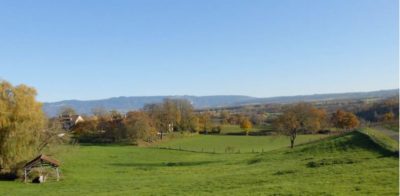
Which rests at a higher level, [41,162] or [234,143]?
[41,162]

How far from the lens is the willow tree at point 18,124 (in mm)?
52344

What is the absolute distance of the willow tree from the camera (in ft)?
172

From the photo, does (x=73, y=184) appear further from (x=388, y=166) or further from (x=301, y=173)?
(x=388, y=166)

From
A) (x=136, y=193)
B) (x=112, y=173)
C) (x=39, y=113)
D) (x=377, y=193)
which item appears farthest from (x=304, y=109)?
(x=377, y=193)

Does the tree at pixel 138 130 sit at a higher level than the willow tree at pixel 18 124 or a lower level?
lower

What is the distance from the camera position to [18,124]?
2137 inches

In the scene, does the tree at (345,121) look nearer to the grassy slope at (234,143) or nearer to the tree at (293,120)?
the grassy slope at (234,143)

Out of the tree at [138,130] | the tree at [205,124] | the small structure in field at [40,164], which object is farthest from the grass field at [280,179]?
the tree at [205,124]

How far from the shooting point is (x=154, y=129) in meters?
119

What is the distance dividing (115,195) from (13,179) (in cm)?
2409

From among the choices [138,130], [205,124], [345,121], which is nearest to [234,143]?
[138,130]

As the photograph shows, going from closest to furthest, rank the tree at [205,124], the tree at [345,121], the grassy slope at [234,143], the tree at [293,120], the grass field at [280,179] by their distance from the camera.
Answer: the grass field at [280,179], the tree at [293,120], the grassy slope at [234,143], the tree at [345,121], the tree at [205,124]

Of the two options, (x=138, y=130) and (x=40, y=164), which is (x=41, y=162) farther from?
(x=138, y=130)

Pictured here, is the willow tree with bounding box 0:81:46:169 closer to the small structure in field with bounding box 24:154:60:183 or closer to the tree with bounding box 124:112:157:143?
the small structure in field with bounding box 24:154:60:183
